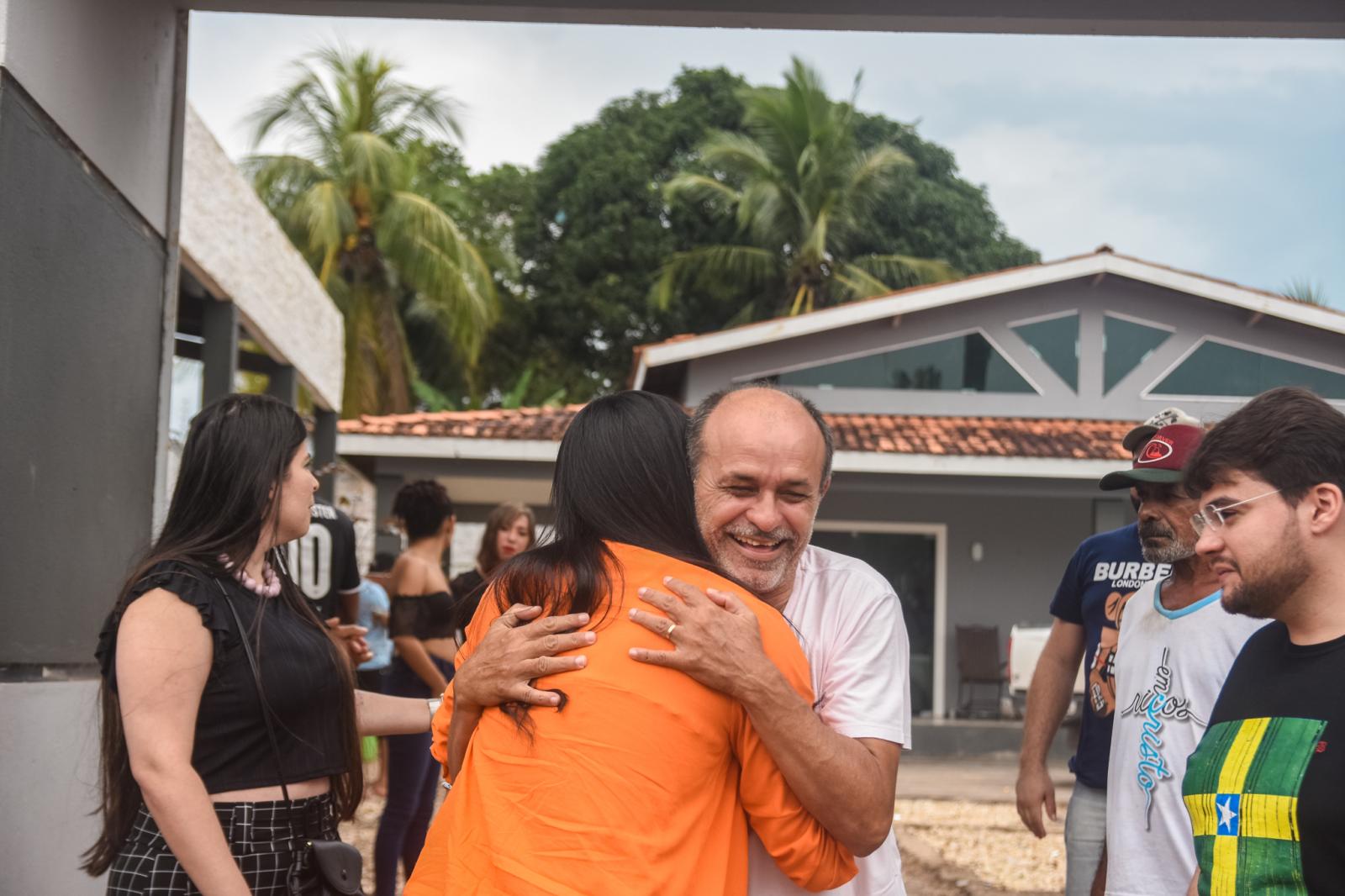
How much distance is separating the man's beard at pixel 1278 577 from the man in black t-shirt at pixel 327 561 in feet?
15.2

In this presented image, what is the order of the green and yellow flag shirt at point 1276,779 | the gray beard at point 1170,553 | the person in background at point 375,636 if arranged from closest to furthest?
the green and yellow flag shirt at point 1276,779 < the gray beard at point 1170,553 < the person in background at point 375,636

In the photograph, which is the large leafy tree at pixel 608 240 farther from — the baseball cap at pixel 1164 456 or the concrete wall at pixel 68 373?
the baseball cap at pixel 1164 456

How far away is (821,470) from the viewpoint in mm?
2426

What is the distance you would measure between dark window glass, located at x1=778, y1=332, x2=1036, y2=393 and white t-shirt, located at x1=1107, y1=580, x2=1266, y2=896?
1453cm

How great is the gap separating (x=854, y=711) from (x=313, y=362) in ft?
33.1

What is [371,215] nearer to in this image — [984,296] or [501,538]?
[984,296]

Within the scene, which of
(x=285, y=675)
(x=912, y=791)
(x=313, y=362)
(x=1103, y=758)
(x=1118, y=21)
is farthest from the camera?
(x=912, y=791)

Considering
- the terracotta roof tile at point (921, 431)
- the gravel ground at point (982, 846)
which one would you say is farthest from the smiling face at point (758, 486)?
the terracotta roof tile at point (921, 431)

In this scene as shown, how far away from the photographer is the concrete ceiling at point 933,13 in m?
4.60

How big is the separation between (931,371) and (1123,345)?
2.52 metres

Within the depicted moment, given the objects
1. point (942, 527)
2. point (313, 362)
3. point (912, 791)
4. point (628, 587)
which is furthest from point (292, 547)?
point (942, 527)

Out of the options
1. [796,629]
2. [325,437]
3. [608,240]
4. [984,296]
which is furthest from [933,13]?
[608,240]

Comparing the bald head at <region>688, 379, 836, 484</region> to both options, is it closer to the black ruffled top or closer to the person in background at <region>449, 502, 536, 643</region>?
the black ruffled top

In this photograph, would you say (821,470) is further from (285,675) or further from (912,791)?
(912,791)
